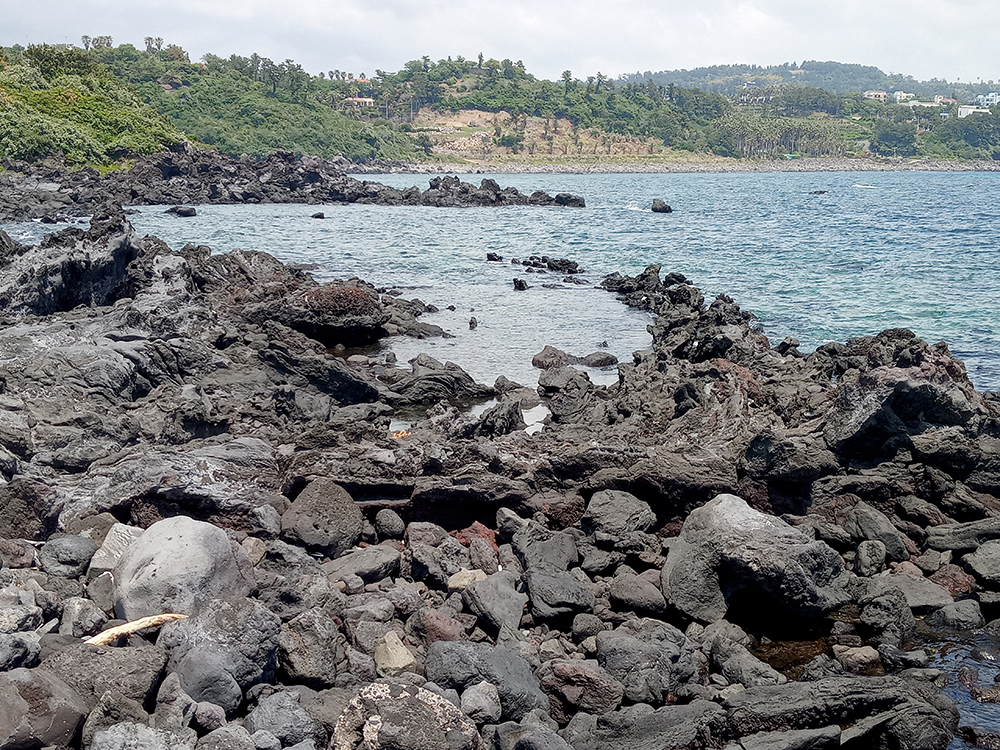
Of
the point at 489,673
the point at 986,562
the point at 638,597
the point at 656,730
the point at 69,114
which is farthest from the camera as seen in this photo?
the point at 69,114

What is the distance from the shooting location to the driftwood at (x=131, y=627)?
5.26m

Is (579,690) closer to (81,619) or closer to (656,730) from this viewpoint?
(656,730)

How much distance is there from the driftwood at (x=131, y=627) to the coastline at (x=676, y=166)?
116m

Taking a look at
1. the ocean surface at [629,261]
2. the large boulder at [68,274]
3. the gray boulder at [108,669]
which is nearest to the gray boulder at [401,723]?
the gray boulder at [108,669]

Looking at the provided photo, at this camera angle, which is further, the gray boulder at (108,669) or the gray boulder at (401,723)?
the gray boulder at (108,669)

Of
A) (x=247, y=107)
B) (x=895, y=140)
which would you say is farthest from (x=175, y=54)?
(x=895, y=140)

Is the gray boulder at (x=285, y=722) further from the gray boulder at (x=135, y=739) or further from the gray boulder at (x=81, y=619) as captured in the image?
the gray boulder at (x=81, y=619)

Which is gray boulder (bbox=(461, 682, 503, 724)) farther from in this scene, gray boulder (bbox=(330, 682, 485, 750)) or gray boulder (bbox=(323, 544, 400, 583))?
gray boulder (bbox=(323, 544, 400, 583))

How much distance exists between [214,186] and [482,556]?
179 feet

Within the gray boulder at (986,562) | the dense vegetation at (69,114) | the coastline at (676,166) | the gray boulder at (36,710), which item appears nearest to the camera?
the gray boulder at (36,710)

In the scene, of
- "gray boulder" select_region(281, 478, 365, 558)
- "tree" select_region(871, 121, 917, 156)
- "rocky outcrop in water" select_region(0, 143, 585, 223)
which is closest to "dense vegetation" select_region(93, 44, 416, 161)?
"rocky outcrop in water" select_region(0, 143, 585, 223)

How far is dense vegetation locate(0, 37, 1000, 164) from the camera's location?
70.2 meters

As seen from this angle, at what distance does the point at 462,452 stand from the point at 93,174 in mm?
53916

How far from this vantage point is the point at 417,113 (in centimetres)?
16575
